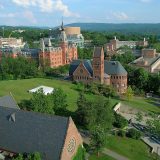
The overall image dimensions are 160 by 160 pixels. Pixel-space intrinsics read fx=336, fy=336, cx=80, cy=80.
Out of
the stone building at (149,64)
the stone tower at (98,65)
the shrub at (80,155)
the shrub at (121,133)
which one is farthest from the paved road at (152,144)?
the stone building at (149,64)

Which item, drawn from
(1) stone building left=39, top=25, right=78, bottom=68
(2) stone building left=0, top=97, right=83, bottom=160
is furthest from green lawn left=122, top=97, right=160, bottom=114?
(1) stone building left=39, top=25, right=78, bottom=68

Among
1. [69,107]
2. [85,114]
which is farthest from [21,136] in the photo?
[69,107]

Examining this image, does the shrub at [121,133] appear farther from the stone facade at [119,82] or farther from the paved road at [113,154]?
the stone facade at [119,82]

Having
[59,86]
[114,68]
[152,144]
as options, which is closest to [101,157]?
[152,144]

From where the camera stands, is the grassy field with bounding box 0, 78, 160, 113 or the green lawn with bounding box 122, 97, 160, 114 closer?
the grassy field with bounding box 0, 78, 160, 113

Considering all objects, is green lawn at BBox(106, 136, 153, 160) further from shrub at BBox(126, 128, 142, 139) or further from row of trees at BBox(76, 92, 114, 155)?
row of trees at BBox(76, 92, 114, 155)

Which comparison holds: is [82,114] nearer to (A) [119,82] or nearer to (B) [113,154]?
(B) [113,154]
